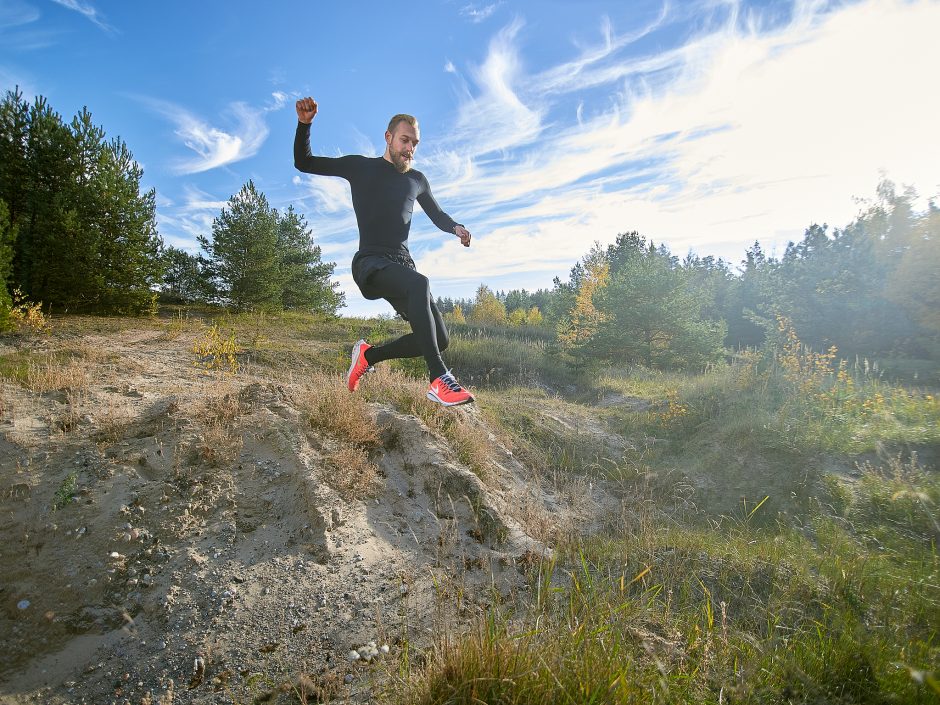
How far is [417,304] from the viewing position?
3.33 meters

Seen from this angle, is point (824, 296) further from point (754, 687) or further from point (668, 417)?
point (754, 687)

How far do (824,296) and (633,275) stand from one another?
10.8 meters

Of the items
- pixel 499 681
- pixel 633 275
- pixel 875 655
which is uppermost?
pixel 633 275

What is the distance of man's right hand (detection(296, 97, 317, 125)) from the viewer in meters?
3.34

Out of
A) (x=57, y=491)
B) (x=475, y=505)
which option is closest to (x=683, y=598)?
(x=475, y=505)

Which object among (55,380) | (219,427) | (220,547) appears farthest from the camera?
(55,380)

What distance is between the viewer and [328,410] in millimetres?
4418

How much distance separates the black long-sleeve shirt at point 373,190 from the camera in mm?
3475

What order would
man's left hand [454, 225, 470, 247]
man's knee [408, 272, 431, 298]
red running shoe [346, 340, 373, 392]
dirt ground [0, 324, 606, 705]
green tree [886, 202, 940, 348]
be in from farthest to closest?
green tree [886, 202, 940, 348] → red running shoe [346, 340, 373, 392] → man's left hand [454, 225, 470, 247] → man's knee [408, 272, 431, 298] → dirt ground [0, 324, 606, 705]

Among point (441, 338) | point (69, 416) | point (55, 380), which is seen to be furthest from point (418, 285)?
point (55, 380)

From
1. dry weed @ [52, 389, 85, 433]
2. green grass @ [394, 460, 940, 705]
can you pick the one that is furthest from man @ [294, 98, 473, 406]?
dry weed @ [52, 389, 85, 433]

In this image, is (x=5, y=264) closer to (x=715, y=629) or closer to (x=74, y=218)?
(x=74, y=218)

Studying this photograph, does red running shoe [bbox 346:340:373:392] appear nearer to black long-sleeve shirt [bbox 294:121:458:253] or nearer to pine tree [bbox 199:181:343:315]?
black long-sleeve shirt [bbox 294:121:458:253]

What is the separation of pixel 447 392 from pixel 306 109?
245 centimetres
